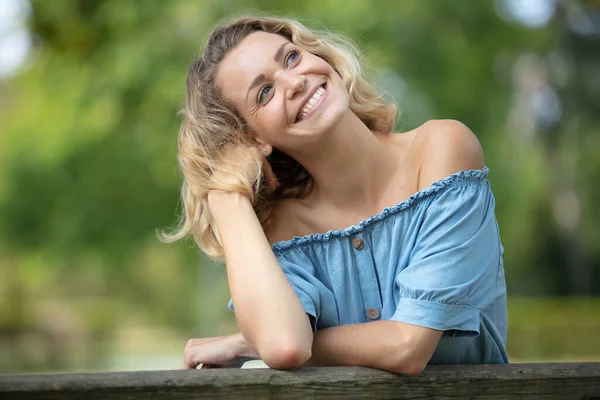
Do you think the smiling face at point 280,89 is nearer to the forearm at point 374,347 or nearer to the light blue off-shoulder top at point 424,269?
the light blue off-shoulder top at point 424,269

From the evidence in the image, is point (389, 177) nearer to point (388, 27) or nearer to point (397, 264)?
point (397, 264)

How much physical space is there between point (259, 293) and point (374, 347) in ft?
1.01

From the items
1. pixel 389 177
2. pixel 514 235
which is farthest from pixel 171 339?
pixel 389 177

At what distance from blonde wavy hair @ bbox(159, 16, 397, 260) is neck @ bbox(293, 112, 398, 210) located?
123 millimetres

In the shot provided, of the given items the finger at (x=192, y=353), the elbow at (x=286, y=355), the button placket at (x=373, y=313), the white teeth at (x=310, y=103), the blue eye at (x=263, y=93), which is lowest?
the finger at (x=192, y=353)

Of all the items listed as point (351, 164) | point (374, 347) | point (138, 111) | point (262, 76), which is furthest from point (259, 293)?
point (138, 111)

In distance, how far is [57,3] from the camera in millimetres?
14141

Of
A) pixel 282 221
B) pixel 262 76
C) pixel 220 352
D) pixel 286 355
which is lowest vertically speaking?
pixel 220 352

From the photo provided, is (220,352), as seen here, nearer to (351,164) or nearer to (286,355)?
(286,355)

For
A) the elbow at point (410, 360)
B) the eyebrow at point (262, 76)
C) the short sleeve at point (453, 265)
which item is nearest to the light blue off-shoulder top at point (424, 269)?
the short sleeve at point (453, 265)

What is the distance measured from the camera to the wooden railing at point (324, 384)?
144 cm

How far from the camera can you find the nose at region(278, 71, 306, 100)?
2.32 meters

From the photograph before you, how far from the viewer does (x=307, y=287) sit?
223cm

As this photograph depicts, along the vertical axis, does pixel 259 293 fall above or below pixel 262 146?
below
